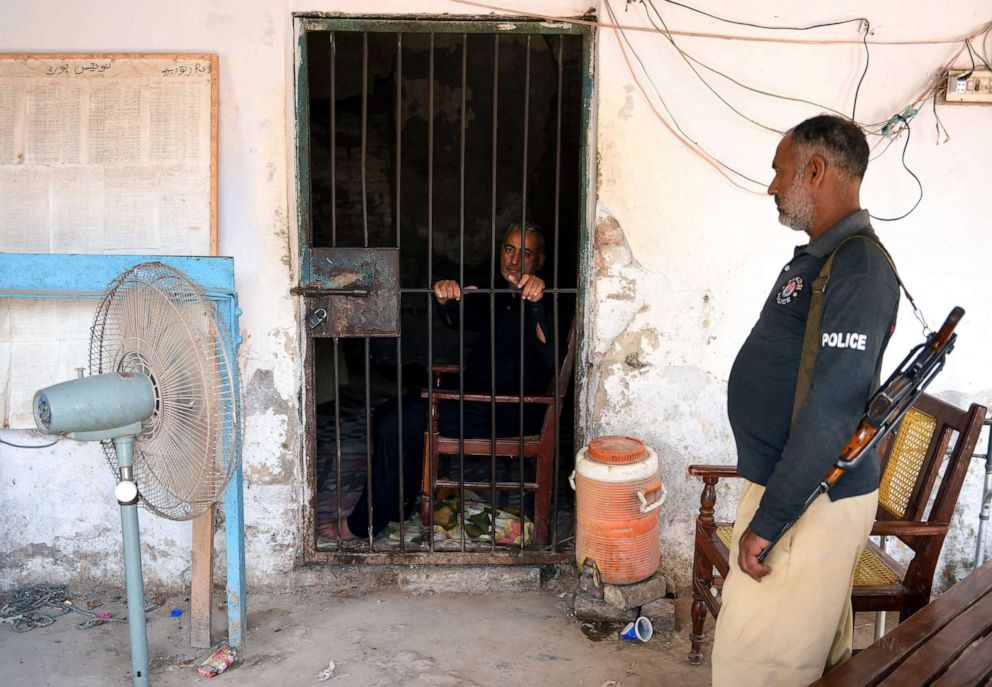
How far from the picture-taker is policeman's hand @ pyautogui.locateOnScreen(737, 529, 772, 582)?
6.66ft

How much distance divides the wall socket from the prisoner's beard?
67.5 inches

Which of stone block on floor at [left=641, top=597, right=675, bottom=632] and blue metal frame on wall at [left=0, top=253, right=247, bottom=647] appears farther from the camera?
stone block on floor at [left=641, top=597, right=675, bottom=632]

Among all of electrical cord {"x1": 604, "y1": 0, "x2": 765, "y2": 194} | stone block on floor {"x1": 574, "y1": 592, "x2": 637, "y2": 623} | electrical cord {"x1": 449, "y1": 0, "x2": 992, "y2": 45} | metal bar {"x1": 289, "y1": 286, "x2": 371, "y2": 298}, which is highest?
electrical cord {"x1": 449, "y1": 0, "x2": 992, "y2": 45}

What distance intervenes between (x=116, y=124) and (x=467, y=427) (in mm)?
2050

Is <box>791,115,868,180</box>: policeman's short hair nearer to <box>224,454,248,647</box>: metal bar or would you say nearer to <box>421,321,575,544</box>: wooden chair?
<box>421,321,575,544</box>: wooden chair

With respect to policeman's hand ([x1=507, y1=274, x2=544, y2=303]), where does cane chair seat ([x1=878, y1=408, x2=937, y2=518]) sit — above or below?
below

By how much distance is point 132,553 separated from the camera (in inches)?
103

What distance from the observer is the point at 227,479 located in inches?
95.3

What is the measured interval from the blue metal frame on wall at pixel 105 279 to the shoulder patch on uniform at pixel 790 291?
1.73m

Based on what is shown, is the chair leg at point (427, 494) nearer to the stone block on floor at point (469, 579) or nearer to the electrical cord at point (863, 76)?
the stone block on floor at point (469, 579)

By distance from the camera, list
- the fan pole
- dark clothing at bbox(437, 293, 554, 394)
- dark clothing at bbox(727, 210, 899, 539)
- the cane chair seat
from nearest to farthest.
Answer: dark clothing at bbox(727, 210, 899, 539) → the fan pole → the cane chair seat → dark clothing at bbox(437, 293, 554, 394)

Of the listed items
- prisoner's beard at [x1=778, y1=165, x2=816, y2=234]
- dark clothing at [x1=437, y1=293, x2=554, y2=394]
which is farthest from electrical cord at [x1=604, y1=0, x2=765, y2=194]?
prisoner's beard at [x1=778, y1=165, x2=816, y2=234]

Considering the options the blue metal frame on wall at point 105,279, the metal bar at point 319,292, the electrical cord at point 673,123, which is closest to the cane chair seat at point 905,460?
the electrical cord at point 673,123

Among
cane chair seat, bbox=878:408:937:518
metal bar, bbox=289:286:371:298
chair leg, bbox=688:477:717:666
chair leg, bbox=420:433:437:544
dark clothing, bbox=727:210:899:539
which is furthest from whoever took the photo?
chair leg, bbox=420:433:437:544
